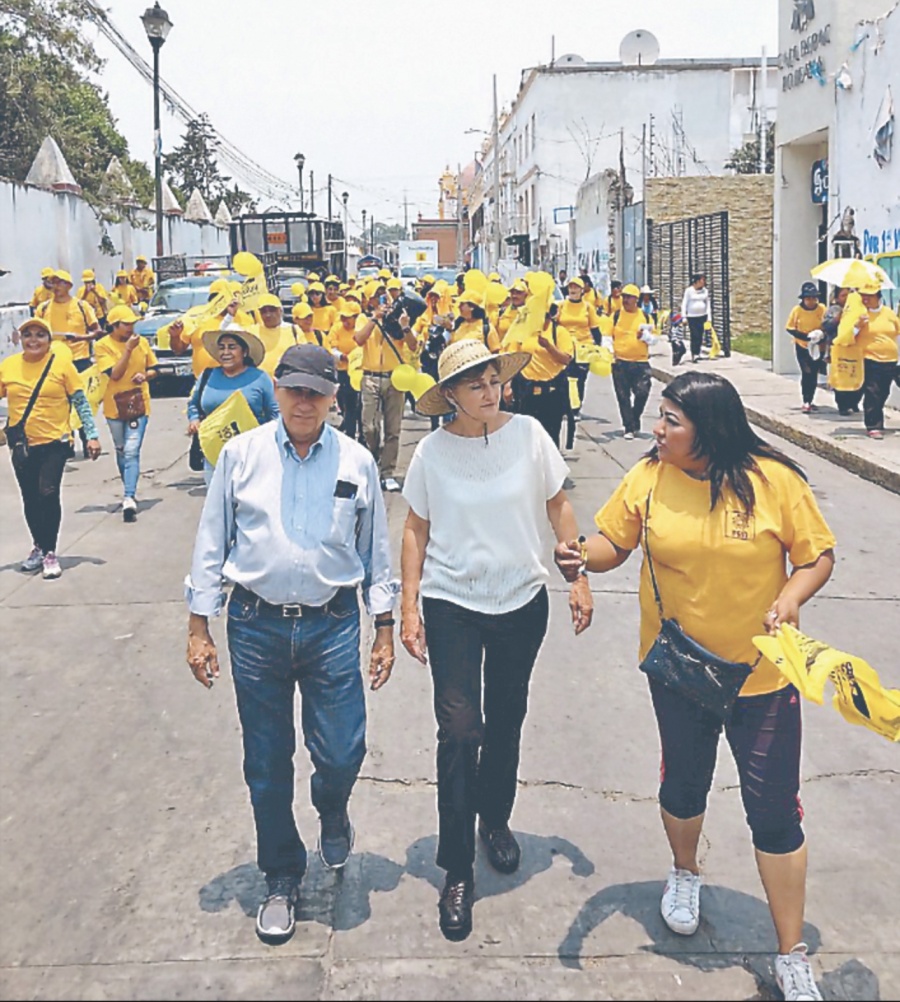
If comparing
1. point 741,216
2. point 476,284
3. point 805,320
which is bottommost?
point 805,320

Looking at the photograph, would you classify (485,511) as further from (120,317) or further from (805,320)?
(805,320)

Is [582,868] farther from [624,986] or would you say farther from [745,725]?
[745,725]

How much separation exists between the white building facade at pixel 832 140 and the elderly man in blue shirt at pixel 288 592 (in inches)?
515

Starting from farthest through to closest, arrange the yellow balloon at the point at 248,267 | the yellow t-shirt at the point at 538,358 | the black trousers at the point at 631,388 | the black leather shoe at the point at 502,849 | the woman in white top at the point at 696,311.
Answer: the woman in white top at the point at 696,311 < the black trousers at the point at 631,388 < the yellow t-shirt at the point at 538,358 < the yellow balloon at the point at 248,267 < the black leather shoe at the point at 502,849

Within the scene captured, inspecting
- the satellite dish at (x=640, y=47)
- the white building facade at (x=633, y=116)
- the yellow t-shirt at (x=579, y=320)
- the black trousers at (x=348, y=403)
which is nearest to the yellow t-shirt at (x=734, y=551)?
the black trousers at (x=348, y=403)

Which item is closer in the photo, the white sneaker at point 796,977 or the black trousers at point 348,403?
the white sneaker at point 796,977

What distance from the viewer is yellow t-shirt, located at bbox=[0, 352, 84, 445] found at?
8.33 m

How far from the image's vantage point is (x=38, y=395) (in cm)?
830

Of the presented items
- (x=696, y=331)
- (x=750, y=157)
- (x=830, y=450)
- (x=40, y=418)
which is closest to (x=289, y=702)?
(x=40, y=418)

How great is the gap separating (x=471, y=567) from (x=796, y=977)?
4.90ft

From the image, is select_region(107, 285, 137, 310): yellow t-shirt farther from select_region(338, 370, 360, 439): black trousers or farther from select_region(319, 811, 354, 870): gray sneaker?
select_region(319, 811, 354, 870): gray sneaker

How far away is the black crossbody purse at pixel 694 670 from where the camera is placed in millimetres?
3502

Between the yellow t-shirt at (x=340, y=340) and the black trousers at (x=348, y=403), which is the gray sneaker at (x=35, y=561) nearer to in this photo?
the black trousers at (x=348, y=403)

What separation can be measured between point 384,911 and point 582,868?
73 cm
